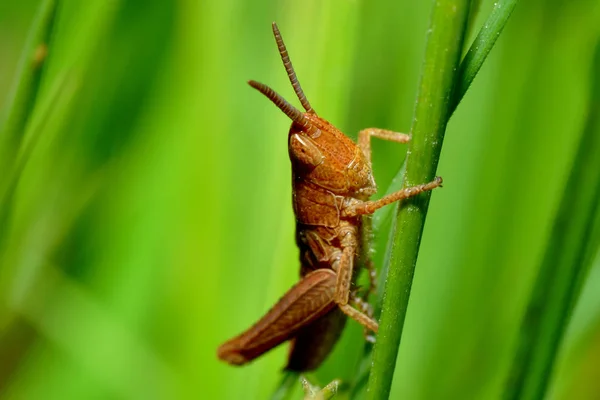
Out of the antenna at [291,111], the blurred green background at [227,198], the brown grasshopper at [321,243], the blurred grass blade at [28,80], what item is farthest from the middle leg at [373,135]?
the blurred grass blade at [28,80]

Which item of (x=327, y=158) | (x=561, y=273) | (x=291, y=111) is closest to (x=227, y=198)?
(x=327, y=158)

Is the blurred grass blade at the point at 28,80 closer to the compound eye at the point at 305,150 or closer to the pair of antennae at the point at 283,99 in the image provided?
the pair of antennae at the point at 283,99

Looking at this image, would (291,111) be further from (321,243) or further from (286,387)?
(286,387)

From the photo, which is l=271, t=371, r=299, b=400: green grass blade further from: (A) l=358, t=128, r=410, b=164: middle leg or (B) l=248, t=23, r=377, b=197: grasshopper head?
(A) l=358, t=128, r=410, b=164: middle leg

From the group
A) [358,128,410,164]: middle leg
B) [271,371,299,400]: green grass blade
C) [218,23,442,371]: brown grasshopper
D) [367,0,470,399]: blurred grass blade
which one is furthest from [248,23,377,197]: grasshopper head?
[367,0,470,399]: blurred grass blade

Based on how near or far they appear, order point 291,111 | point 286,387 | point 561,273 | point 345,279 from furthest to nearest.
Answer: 1. point 345,279
2. point 286,387
3. point 291,111
4. point 561,273

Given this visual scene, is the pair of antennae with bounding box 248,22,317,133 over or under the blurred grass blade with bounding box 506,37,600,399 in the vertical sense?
over
